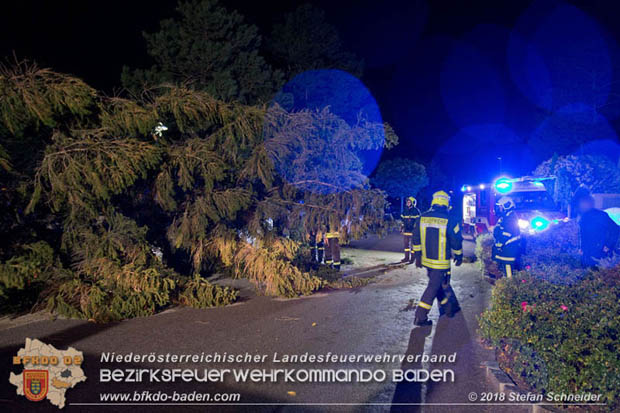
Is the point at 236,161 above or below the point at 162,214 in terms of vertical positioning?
above

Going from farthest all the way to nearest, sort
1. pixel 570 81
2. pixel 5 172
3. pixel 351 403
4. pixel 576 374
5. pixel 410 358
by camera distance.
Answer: pixel 570 81, pixel 5 172, pixel 410 358, pixel 351 403, pixel 576 374

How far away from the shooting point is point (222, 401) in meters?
4.16

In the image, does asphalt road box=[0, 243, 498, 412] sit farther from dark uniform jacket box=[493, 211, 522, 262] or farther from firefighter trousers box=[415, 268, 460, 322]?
dark uniform jacket box=[493, 211, 522, 262]

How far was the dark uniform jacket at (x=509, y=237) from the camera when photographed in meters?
7.74

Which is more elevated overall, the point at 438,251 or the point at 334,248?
the point at 438,251

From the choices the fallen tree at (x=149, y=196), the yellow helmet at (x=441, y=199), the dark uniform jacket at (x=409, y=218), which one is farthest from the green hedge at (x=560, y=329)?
the dark uniform jacket at (x=409, y=218)

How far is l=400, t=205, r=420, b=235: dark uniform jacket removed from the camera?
1222cm

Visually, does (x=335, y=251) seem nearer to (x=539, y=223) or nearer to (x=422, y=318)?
(x=422, y=318)

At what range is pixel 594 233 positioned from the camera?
705 centimetres

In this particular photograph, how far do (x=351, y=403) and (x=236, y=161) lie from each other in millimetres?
5607

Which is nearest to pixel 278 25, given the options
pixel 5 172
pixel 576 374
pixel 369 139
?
pixel 369 139

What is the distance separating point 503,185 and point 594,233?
9203 millimetres

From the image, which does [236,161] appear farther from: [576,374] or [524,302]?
[576,374]

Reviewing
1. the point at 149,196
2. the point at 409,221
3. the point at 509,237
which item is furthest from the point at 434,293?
the point at 409,221
